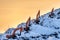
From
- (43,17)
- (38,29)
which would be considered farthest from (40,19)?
(38,29)

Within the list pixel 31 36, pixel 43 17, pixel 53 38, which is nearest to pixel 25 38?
pixel 31 36

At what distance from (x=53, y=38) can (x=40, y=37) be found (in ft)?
0.39

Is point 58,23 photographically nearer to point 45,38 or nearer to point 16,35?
point 45,38

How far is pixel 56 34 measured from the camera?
2.42 meters

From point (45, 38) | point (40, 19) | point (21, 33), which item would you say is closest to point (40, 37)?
point (45, 38)

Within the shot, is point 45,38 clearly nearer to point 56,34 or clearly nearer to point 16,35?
point 56,34

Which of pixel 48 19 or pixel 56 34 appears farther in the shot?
pixel 48 19

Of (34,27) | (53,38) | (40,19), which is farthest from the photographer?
(40,19)

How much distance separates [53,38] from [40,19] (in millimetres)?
418

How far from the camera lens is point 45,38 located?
7.83 ft

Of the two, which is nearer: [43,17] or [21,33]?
[21,33]

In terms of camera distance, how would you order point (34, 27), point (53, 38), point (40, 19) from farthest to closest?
point (40, 19) → point (34, 27) → point (53, 38)

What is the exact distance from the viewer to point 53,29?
96.3 inches

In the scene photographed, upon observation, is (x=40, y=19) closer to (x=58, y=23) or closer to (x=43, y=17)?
(x=43, y=17)
